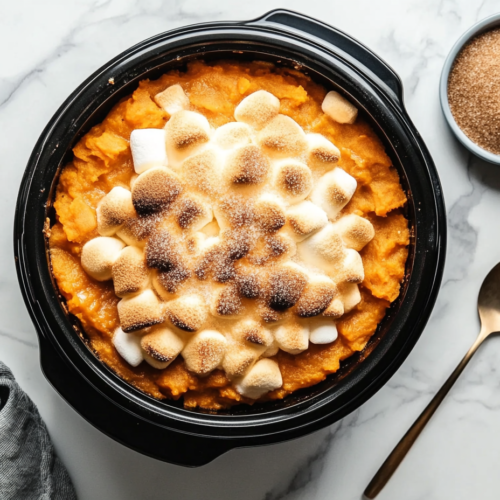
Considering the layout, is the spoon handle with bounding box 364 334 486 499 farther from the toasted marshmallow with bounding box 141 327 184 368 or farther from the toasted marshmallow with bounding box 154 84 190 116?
the toasted marshmallow with bounding box 154 84 190 116

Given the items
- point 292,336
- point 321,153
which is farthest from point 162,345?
point 321,153

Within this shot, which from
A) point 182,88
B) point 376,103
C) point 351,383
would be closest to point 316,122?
point 376,103

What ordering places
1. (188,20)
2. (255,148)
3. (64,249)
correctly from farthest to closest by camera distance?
(188,20), (64,249), (255,148)

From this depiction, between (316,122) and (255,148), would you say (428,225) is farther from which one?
(255,148)

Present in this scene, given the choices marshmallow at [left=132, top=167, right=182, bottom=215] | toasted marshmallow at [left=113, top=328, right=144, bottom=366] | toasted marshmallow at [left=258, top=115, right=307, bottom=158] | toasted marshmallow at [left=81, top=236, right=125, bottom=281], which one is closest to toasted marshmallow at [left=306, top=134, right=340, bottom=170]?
toasted marshmallow at [left=258, top=115, right=307, bottom=158]

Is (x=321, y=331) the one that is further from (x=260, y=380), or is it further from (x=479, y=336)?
(x=479, y=336)

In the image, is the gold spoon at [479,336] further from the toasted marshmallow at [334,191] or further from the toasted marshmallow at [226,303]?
the toasted marshmallow at [226,303]
